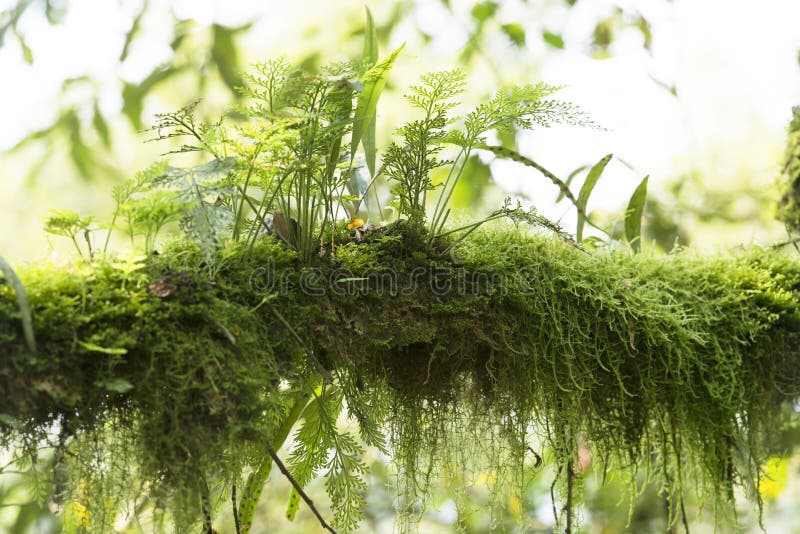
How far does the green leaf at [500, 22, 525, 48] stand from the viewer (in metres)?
2.50

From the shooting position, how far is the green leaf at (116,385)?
623 mm

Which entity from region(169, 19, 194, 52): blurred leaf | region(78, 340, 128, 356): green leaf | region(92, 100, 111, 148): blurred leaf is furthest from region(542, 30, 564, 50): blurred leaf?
region(78, 340, 128, 356): green leaf

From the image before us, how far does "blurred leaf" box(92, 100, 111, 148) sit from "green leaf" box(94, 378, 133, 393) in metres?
1.77

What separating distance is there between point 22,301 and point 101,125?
1.83 m

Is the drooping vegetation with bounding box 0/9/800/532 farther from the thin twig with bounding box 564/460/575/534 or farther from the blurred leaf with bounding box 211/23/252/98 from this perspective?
the blurred leaf with bounding box 211/23/252/98

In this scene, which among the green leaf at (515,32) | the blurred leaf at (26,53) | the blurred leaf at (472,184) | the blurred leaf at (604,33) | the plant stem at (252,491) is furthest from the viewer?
the blurred leaf at (604,33)

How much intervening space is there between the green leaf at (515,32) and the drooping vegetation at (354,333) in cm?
139

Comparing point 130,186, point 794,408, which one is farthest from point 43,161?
point 794,408

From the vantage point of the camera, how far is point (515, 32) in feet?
8.23

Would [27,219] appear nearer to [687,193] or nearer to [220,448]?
[220,448]

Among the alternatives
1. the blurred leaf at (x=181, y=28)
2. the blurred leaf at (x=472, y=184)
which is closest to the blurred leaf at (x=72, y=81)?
the blurred leaf at (x=181, y=28)

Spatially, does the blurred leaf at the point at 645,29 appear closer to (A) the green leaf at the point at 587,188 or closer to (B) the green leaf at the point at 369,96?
(A) the green leaf at the point at 587,188

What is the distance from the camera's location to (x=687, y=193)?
2.95 meters

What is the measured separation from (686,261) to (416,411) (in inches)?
21.0
